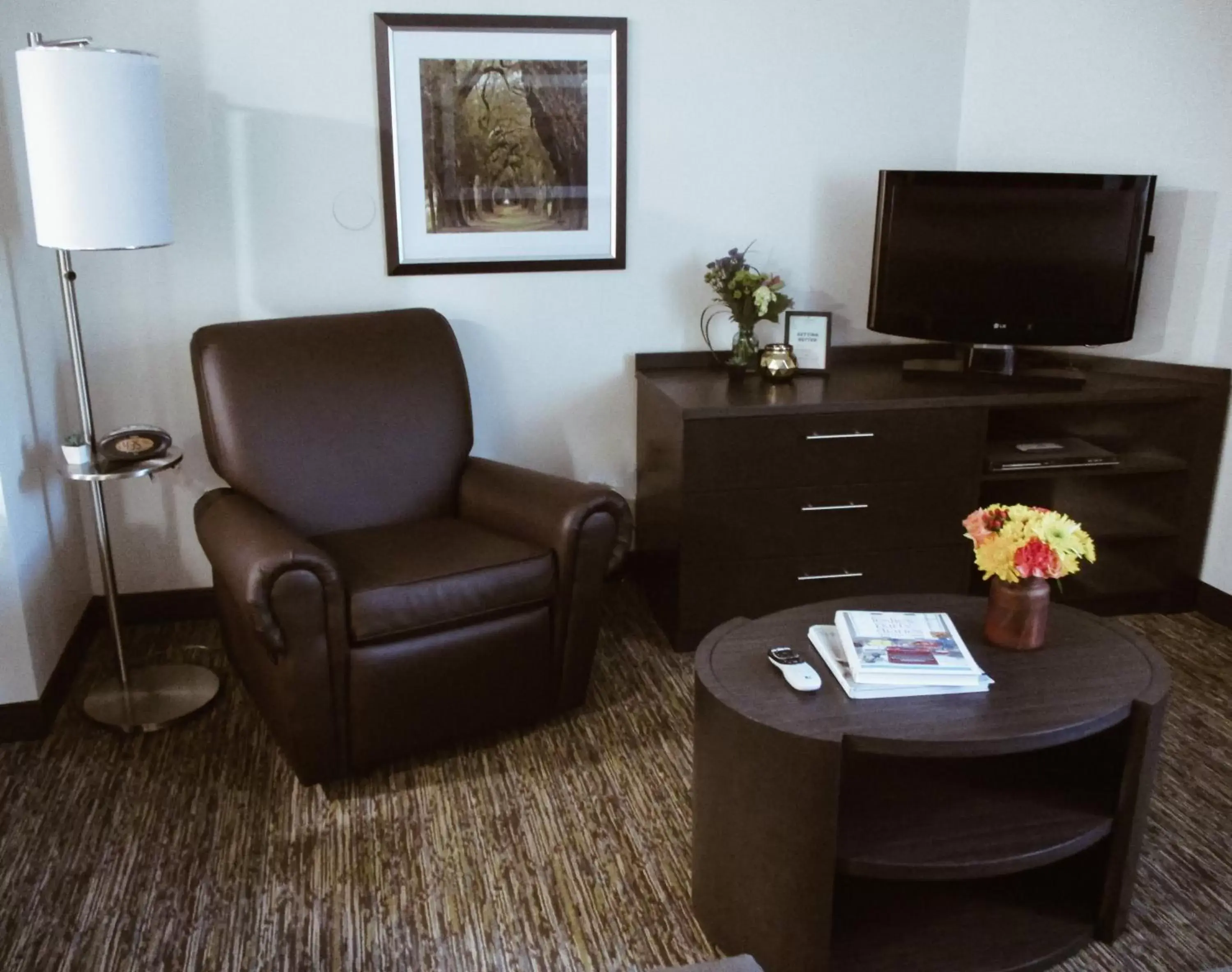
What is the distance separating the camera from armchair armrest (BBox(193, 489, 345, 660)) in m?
2.24

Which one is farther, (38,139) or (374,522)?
(374,522)

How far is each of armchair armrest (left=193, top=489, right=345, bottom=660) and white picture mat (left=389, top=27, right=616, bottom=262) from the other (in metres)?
1.10

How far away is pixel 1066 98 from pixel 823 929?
8.87 ft

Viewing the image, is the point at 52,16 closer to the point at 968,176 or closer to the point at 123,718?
the point at 123,718

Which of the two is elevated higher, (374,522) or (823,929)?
(374,522)

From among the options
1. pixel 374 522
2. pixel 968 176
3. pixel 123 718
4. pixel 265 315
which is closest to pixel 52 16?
pixel 265 315

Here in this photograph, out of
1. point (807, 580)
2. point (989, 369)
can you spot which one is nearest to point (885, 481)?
point (807, 580)

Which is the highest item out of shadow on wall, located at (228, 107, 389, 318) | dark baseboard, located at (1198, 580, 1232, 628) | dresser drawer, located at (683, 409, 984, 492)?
shadow on wall, located at (228, 107, 389, 318)

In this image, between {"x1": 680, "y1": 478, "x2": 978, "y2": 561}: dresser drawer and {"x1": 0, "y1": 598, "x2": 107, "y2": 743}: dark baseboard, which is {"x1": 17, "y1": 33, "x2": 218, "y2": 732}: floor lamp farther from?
{"x1": 680, "y1": 478, "x2": 978, "y2": 561}: dresser drawer

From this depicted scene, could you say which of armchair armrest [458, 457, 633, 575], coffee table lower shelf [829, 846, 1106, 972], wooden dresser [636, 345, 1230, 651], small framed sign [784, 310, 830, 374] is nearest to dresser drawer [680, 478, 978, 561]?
wooden dresser [636, 345, 1230, 651]

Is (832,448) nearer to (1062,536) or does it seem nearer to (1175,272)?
(1062,536)

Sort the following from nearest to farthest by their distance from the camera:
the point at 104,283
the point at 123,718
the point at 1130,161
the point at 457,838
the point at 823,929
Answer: the point at 823,929, the point at 457,838, the point at 123,718, the point at 104,283, the point at 1130,161

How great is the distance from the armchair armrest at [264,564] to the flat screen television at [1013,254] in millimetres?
1976

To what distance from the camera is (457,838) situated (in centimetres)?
233
